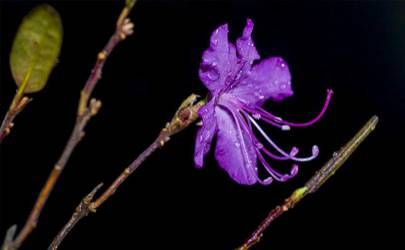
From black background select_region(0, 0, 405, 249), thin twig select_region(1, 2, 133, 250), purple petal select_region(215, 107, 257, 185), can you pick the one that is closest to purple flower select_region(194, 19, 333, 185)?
purple petal select_region(215, 107, 257, 185)

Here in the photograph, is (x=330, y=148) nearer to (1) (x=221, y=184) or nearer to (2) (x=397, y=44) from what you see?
(1) (x=221, y=184)

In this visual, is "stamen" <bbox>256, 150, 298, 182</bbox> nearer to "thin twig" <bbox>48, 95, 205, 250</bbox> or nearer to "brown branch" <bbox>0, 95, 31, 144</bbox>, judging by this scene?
"thin twig" <bbox>48, 95, 205, 250</bbox>

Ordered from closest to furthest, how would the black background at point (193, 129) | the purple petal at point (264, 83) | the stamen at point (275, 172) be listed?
the stamen at point (275, 172) → the purple petal at point (264, 83) → the black background at point (193, 129)

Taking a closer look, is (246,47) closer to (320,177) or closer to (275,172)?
(275,172)

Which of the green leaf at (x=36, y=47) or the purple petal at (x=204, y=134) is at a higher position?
the green leaf at (x=36, y=47)

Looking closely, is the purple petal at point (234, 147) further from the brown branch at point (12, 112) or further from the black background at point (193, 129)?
the black background at point (193, 129)

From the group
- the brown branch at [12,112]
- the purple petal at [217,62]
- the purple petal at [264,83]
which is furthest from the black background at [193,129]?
the brown branch at [12,112]

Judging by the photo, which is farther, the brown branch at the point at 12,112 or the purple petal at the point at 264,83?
the purple petal at the point at 264,83
